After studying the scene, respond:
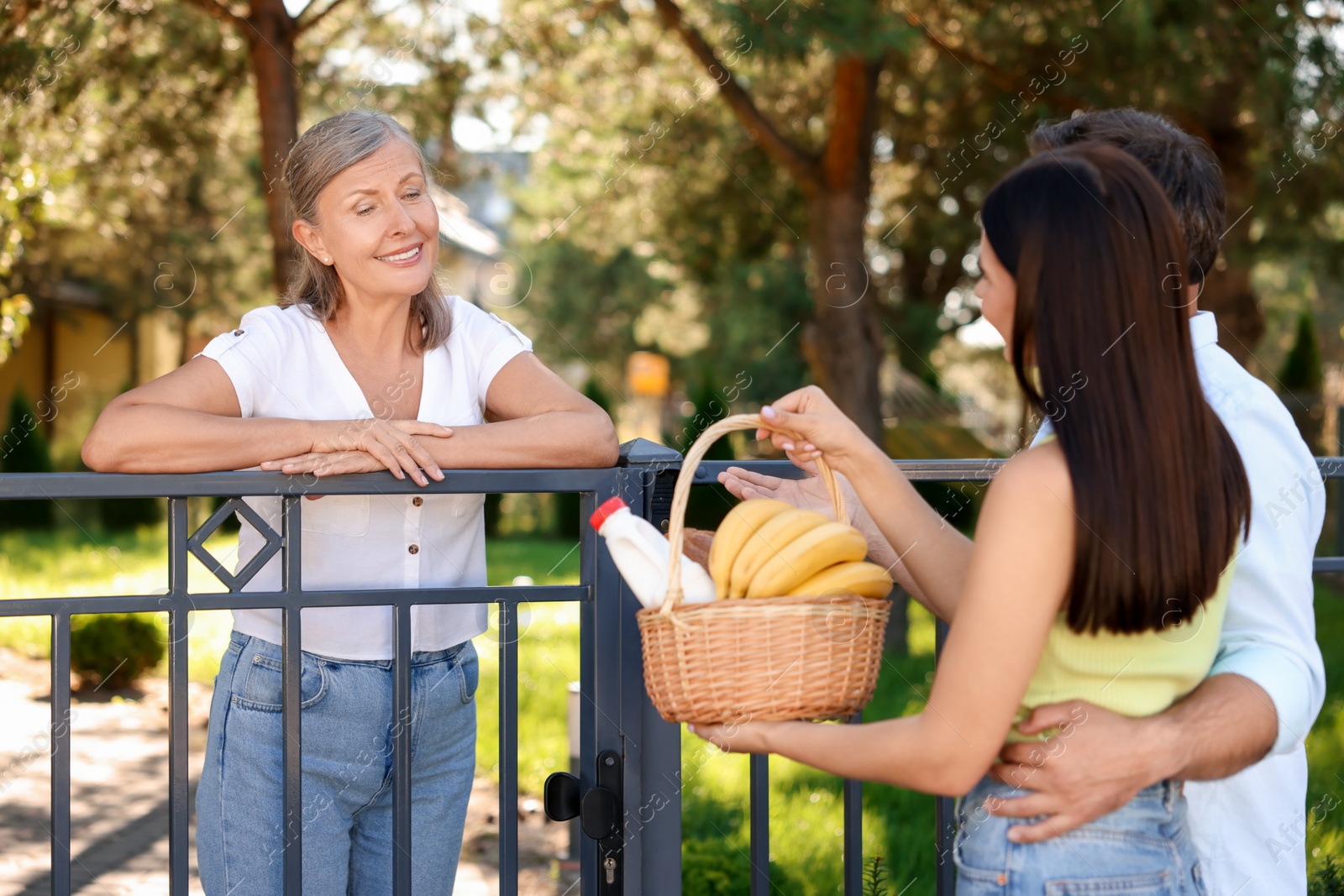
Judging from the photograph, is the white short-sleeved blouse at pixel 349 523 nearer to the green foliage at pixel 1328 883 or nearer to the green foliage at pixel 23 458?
the green foliage at pixel 1328 883

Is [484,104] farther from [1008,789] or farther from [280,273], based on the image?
[1008,789]

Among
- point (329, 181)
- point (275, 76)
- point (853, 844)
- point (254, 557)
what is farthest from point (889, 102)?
point (254, 557)

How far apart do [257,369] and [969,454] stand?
13026 mm

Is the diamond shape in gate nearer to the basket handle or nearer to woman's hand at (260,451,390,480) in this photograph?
woman's hand at (260,451,390,480)

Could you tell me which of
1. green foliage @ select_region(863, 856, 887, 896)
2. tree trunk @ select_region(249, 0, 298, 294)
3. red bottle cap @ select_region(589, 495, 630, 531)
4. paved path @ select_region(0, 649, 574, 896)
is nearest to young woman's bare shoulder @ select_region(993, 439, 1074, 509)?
red bottle cap @ select_region(589, 495, 630, 531)

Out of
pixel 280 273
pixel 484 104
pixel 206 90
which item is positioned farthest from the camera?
pixel 484 104

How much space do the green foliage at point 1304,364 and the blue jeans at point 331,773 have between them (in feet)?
44.5

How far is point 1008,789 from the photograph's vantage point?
1.52 meters

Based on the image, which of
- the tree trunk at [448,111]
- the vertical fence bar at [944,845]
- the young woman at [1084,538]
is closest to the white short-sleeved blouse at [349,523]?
the young woman at [1084,538]

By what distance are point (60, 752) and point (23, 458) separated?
50.2 feet

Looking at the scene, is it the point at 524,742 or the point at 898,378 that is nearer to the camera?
the point at 524,742

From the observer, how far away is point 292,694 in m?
2.03

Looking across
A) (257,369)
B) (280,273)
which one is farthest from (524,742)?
(257,369)

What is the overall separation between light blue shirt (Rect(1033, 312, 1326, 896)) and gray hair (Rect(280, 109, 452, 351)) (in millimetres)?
1322
